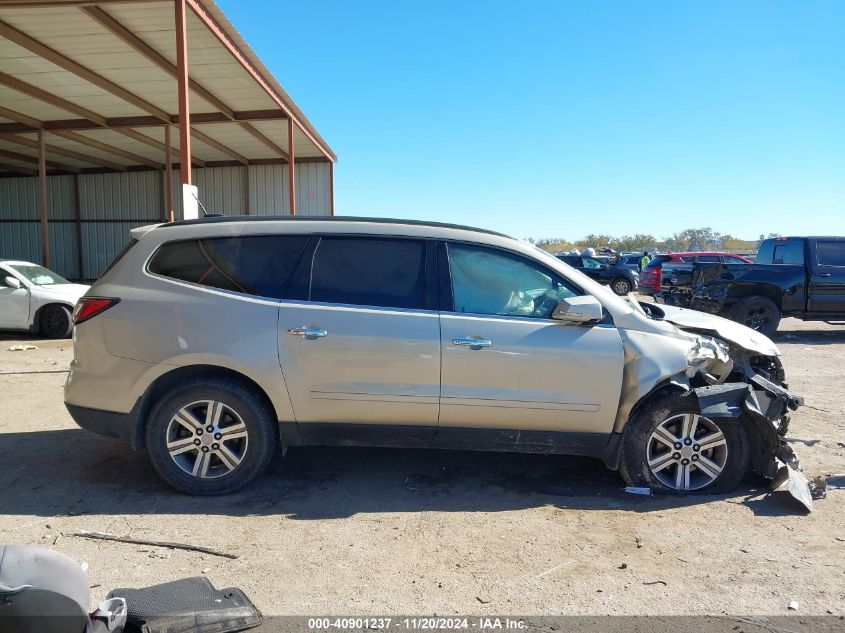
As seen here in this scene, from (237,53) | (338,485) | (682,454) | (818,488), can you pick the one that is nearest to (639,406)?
(682,454)

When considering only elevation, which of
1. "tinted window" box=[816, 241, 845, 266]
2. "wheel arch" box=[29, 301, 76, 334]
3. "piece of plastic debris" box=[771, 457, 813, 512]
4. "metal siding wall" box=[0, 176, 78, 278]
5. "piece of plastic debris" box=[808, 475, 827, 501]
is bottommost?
"piece of plastic debris" box=[808, 475, 827, 501]

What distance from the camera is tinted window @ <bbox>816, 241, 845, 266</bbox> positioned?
10.9 meters

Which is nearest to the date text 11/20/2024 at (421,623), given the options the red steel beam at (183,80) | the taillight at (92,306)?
the taillight at (92,306)

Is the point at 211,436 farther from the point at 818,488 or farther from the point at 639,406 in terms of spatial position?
the point at 818,488

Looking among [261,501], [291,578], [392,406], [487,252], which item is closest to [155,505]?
[261,501]

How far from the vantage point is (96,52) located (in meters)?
10.7

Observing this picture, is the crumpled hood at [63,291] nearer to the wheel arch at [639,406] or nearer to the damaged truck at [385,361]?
the damaged truck at [385,361]

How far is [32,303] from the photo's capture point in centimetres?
1033

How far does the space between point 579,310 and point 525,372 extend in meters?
0.53

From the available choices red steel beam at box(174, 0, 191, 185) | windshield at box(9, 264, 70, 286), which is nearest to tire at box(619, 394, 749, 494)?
red steel beam at box(174, 0, 191, 185)

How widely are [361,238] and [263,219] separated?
0.75m

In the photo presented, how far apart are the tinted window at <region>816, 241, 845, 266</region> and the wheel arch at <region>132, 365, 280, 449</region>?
11160 millimetres

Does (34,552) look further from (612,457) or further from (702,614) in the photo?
(612,457)

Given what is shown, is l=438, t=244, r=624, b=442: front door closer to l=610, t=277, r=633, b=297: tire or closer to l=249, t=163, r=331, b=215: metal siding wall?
l=249, t=163, r=331, b=215: metal siding wall
